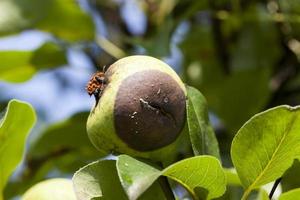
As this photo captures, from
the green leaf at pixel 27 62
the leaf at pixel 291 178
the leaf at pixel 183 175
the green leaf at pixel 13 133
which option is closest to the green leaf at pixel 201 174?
the leaf at pixel 183 175

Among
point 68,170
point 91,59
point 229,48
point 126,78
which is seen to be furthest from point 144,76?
point 91,59

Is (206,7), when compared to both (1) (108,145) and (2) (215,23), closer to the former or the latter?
(2) (215,23)

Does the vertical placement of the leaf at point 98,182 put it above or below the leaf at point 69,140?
above

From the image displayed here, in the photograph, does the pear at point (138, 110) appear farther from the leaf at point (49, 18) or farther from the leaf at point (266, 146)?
the leaf at point (49, 18)

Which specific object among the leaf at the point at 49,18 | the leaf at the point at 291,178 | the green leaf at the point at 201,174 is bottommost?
the leaf at the point at 49,18

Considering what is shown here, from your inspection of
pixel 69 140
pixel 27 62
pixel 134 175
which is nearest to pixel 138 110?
pixel 134 175

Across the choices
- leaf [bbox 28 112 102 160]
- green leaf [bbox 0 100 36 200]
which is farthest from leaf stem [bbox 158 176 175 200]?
leaf [bbox 28 112 102 160]
